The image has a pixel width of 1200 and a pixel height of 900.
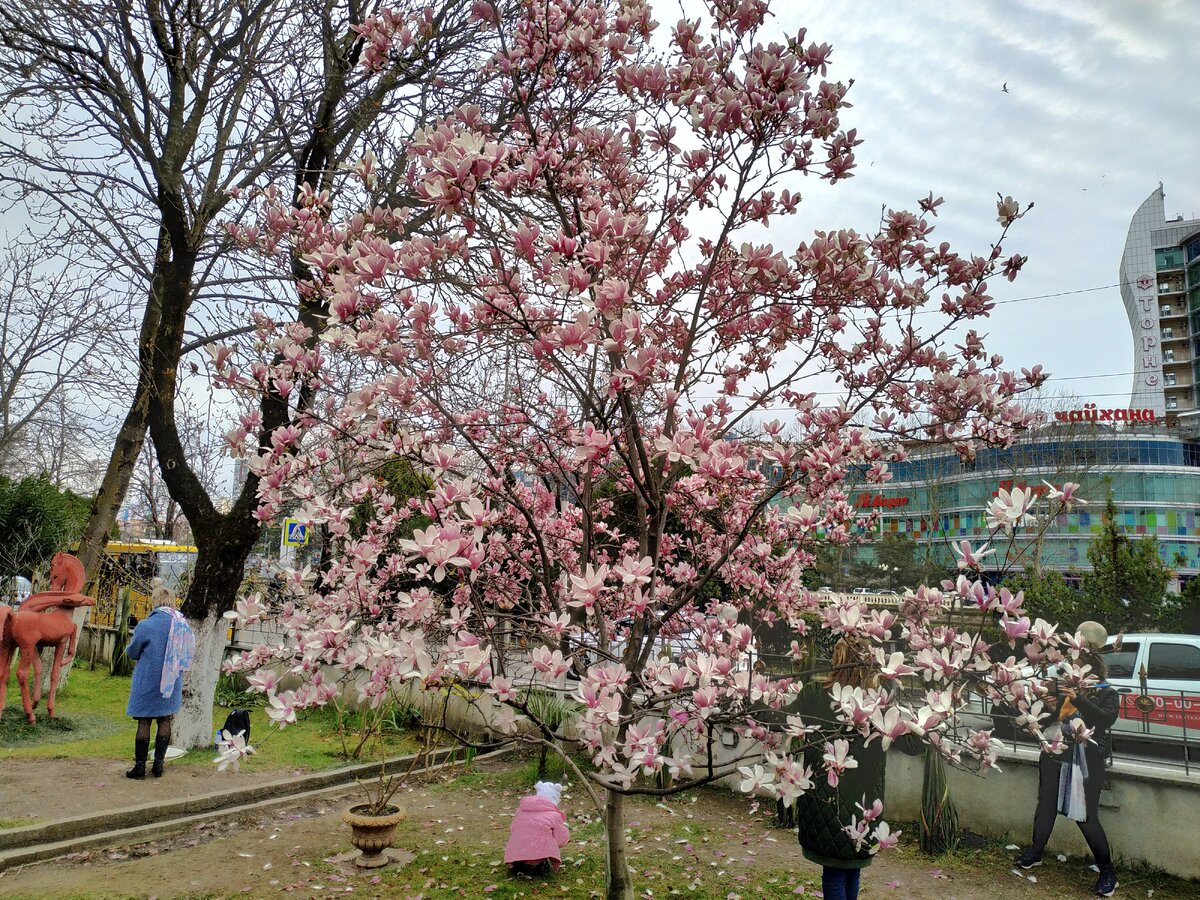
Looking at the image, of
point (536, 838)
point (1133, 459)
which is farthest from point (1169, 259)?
point (536, 838)

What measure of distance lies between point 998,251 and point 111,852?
6.94 metres

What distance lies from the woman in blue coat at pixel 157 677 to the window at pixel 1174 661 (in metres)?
10.6

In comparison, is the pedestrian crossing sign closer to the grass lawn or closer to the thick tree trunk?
the grass lawn

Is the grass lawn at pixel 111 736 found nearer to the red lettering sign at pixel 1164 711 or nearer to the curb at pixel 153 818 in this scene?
the curb at pixel 153 818

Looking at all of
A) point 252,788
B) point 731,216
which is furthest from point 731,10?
point 252,788

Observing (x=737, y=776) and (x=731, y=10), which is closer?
(x=731, y=10)

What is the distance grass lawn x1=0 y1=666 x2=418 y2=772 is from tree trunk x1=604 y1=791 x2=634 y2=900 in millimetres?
4335

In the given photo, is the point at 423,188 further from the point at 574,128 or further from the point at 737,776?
the point at 737,776

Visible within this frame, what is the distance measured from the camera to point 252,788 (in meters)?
6.76

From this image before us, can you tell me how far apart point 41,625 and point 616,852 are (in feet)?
24.0

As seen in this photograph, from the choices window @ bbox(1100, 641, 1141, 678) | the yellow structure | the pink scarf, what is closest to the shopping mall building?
window @ bbox(1100, 641, 1141, 678)

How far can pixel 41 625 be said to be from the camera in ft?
26.0

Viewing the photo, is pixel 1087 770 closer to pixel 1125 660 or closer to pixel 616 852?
pixel 616 852

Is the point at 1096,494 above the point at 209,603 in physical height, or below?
above
